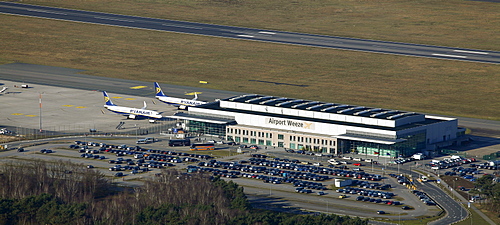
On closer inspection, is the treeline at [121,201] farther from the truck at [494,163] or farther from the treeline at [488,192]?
the truck at [494,163]

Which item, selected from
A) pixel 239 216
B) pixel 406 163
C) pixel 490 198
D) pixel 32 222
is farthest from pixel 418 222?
pixel 32 222

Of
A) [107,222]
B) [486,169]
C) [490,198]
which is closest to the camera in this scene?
[107,222]

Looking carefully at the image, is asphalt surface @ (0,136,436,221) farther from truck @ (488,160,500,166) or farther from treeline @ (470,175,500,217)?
truck @ (488,160,500,166)

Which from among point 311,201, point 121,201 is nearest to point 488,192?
point 311,201

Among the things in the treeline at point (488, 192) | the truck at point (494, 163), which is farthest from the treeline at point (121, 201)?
the truck at point (494, 163)

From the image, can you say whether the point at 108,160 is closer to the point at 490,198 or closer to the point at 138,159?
the point at 138,159
